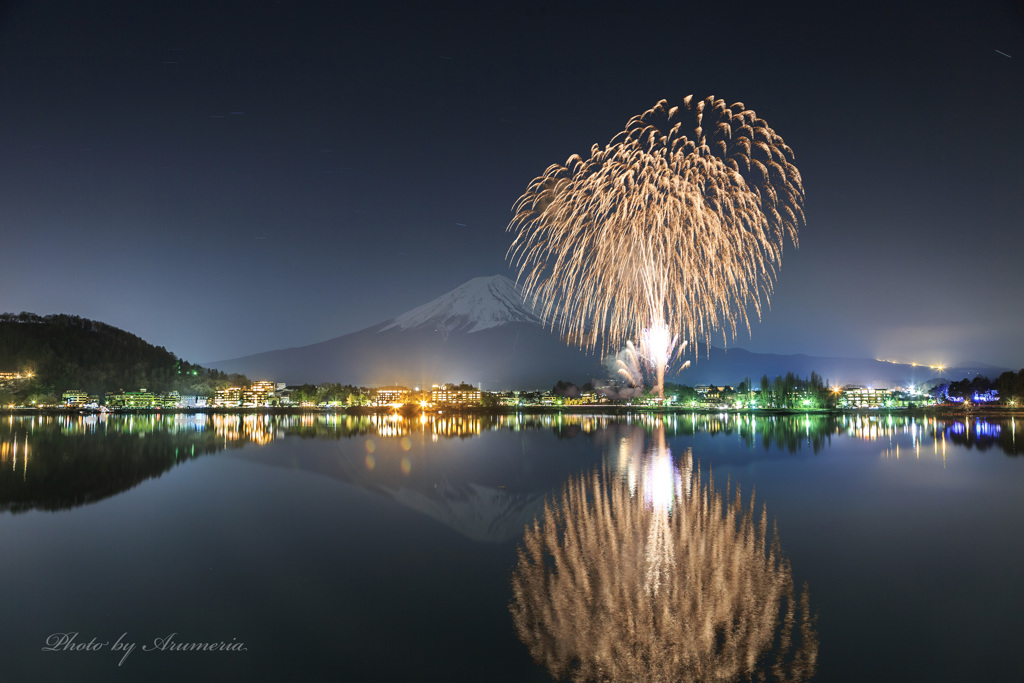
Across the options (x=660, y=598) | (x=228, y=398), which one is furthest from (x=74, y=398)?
(x=660, y=598)

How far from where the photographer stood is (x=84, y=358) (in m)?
109

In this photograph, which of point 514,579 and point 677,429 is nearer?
point 514,579

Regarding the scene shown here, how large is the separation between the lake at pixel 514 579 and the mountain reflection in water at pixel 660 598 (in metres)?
0.03

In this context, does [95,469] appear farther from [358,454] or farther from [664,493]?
[664,493]

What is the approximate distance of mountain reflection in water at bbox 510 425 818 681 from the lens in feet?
17.1

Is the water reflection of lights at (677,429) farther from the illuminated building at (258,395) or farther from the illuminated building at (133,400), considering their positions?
the illuminated building at (258,395)

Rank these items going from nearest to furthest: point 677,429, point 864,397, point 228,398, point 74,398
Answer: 1. point 677,429
2. point 74,398
3. point 864,397
4. point 228,398

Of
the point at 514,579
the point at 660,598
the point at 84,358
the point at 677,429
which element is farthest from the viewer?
the point at 84,358

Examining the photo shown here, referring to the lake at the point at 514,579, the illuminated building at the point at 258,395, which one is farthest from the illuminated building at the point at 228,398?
the lake at the point at 514,579

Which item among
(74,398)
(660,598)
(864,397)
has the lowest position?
(864,397)

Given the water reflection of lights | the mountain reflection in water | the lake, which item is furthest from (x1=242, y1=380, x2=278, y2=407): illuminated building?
the mountain reflection in water

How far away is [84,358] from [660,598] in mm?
128155

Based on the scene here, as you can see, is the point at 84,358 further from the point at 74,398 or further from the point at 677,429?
the point at 677,429

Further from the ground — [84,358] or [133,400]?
[84,358]
